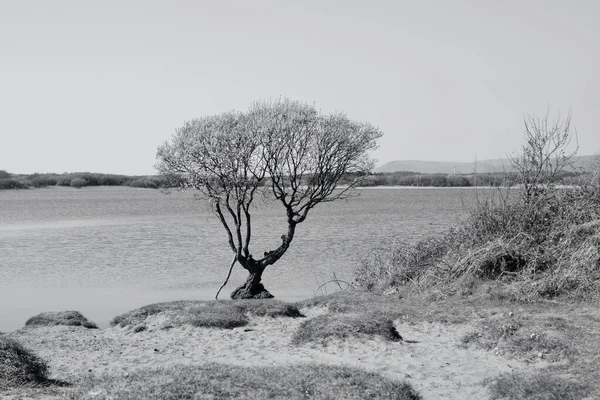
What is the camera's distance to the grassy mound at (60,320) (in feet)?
47.8

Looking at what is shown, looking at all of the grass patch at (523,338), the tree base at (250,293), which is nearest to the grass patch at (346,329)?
the grass patch at (523,338)

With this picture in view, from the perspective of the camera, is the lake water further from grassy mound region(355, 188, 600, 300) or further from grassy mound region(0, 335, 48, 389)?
grassy mound region(0, 335, 48, 389)

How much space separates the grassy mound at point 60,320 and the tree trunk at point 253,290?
5721 millimetres

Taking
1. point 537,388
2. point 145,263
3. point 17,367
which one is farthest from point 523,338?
point 145,263

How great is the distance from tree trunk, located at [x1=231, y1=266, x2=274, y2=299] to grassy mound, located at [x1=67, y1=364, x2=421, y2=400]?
10.8 metres

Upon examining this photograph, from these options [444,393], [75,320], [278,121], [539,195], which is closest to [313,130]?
[278,121]

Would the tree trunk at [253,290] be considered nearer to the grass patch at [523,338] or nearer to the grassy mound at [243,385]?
the grass patch at [523,338]

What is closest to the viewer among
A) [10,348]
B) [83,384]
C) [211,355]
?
[83,384]

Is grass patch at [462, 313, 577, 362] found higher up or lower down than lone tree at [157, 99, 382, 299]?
lower down

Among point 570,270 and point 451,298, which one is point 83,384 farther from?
point 570,270

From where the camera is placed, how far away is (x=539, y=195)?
1631 centimetres

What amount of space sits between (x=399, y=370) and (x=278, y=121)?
37.5ft

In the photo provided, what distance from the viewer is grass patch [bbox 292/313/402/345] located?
36.1 feet

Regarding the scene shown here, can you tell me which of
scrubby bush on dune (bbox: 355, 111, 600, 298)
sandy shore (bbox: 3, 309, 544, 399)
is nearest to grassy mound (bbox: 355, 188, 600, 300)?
scrubby bush on dune (bbox: 355, 111, 600, 298)
